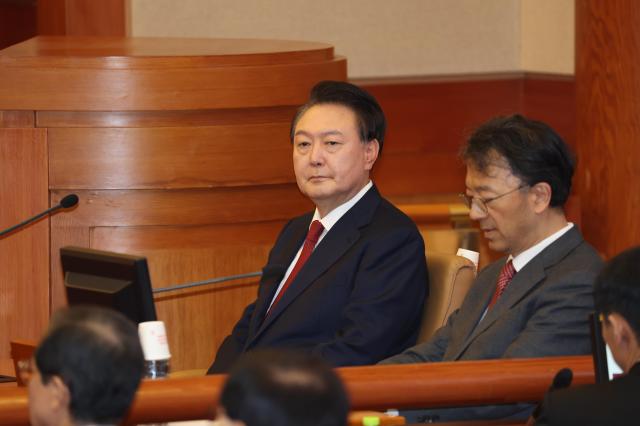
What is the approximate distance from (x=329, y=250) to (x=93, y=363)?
61.9 inches

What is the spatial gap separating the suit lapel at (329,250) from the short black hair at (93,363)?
4.86ft

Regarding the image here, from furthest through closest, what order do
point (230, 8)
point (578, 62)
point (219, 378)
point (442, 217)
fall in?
point (230, 8)
point (442, 217)
point (578, 62)
point (219, 378)

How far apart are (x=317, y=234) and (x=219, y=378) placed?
1080 millimetres

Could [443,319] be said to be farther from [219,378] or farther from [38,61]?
[38,61]

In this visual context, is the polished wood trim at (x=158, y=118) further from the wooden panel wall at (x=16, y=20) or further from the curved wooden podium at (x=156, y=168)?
the wooden panel wall at (x=16, y=20)

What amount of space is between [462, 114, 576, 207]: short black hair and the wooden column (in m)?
0.63

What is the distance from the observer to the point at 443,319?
326 cm

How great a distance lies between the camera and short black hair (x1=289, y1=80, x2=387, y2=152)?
11.1 ft

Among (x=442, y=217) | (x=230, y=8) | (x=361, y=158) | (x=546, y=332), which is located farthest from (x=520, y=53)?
(x=546, y=332)

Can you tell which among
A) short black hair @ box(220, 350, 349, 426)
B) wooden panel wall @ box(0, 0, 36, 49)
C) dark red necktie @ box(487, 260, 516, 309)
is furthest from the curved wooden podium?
wooden panel wall @ box(0, 0, 36, 49)

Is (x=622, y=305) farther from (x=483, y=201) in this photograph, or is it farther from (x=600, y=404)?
(x=483, y=201)

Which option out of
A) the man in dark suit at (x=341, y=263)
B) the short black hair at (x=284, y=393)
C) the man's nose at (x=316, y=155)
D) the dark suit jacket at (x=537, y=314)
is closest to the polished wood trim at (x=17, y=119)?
the man in dark suit at (x=341, y=263)

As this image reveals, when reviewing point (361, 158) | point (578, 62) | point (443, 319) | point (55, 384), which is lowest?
point (443, 319)

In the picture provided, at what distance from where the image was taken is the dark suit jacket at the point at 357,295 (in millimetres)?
3117
